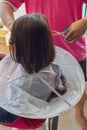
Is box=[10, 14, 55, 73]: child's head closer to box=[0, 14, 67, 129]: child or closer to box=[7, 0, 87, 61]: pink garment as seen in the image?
box=[0, 14, 67, 129]: child

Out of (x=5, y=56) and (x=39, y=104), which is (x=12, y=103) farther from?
(x=5, y=56)

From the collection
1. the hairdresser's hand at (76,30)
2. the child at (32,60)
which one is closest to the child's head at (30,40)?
the child at (32,60)

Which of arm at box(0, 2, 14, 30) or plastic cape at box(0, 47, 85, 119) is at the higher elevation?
arm at box(0, 2, 14, 30)

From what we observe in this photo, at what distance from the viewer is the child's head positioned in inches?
37.0

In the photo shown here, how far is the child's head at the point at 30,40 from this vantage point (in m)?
0.94

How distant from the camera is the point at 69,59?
1.14 metres

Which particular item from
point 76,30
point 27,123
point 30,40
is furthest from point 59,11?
point 27,123

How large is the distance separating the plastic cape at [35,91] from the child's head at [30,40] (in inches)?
3.2

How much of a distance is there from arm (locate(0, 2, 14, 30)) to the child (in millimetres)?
176

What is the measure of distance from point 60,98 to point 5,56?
0.33m

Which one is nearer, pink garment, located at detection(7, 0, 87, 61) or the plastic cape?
the plastic cape

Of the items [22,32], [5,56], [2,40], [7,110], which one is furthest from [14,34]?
[2,40]

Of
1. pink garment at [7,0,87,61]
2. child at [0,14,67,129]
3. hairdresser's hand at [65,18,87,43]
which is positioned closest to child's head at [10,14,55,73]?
child at [0,14,67,129]

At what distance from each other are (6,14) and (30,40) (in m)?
0.32
